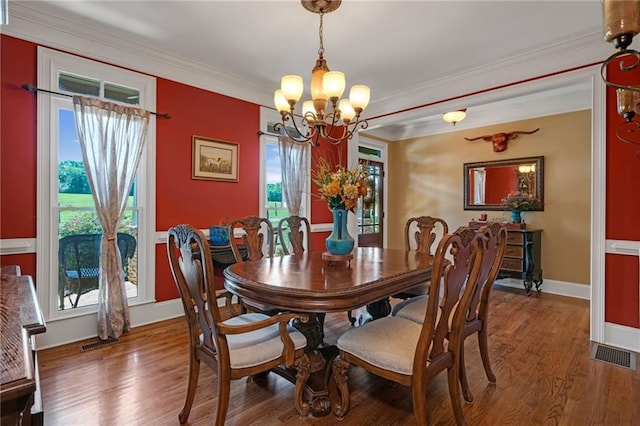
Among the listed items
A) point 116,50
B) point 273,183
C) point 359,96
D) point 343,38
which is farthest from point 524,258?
point 116,50

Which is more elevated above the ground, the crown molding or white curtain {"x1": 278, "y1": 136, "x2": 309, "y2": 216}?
the crown molding

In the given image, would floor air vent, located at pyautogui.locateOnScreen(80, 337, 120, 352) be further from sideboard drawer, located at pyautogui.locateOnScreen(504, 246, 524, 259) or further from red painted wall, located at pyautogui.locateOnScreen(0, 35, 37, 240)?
sideboard drawer, located at pyautogui.locateOnScreen(504, 246, 524, 259)

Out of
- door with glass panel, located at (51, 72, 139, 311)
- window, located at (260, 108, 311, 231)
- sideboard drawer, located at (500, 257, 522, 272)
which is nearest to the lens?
door with glass panel, located at (51, 72, 139, 311)

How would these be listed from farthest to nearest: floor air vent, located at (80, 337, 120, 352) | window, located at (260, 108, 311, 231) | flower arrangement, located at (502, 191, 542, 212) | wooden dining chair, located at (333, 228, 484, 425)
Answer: flower arrangement, located at (502, 191, 542, 212), window, located at (260, 108, 311, 231), floor air vent, located at (80, 337, 120, 352), wooden dining chair, located at (333, 228, 484, 425)

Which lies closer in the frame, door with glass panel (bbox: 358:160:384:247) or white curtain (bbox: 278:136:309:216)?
white curtain (bbox: 278:136:309:216)

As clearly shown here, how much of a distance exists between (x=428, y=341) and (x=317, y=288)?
0.58 m

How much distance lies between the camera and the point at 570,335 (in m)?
3.07

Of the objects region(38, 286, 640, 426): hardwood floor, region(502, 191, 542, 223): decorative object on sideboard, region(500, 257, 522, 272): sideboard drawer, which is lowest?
region(38, 286, 640, 426): hardwood floor

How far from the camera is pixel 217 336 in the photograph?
1538mm

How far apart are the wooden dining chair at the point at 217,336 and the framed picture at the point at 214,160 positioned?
2.17 m

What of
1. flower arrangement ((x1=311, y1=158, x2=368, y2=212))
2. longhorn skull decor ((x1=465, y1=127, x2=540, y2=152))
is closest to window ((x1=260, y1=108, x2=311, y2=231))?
flower arrangement ((x1=311, y1=158, x2=368, y2=212))

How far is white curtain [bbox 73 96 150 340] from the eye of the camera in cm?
290

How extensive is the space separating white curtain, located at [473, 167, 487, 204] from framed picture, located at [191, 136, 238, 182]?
150 inches

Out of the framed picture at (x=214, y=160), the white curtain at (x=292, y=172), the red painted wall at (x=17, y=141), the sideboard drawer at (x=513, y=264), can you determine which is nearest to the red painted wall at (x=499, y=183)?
the sideboard drawer at (x=513, y=264)
